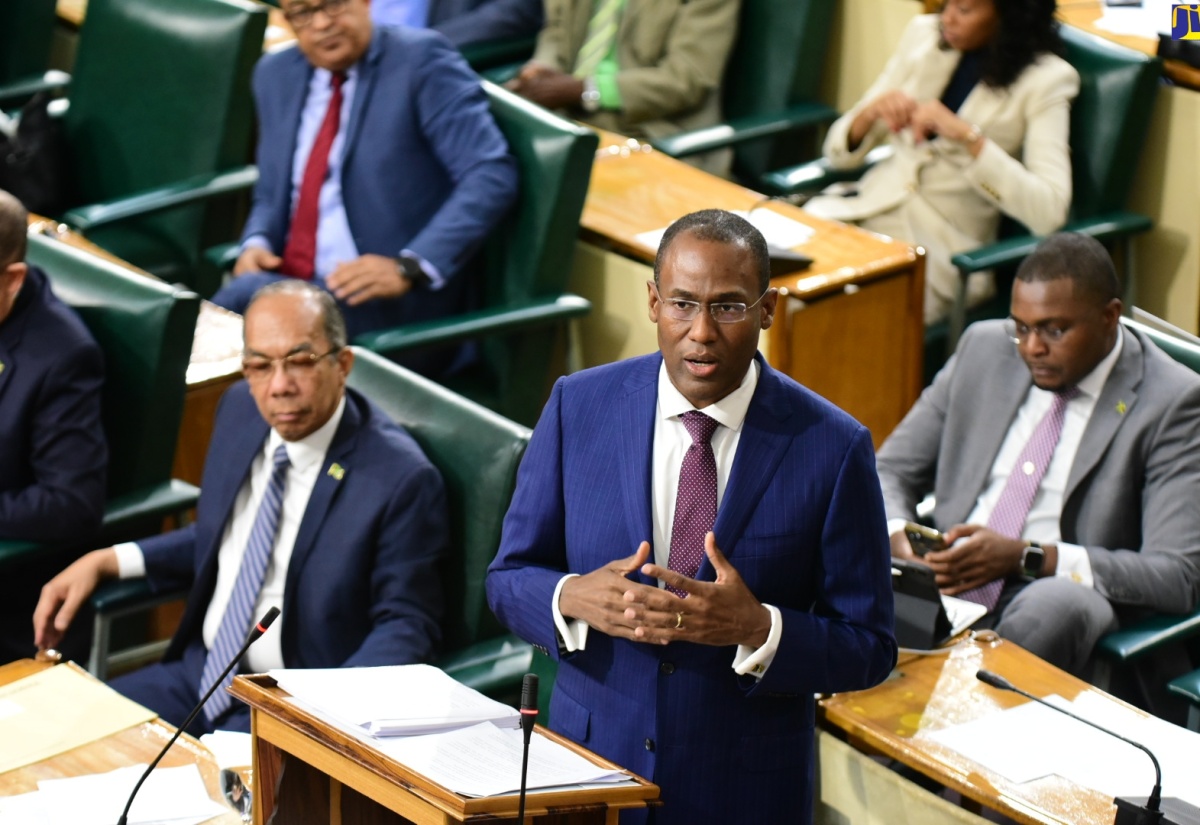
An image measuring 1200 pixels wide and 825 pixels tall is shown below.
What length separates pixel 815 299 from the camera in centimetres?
409

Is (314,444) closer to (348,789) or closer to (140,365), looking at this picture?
(140,365)

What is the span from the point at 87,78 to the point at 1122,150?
2767 millimetres

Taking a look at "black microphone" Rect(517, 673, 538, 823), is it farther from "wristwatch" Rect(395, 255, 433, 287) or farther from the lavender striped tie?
"wristwatch" Rect(395, 255, 433, 287)

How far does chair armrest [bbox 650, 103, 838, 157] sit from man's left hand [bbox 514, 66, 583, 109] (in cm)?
34

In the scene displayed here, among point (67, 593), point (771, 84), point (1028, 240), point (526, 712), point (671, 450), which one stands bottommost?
point (67, 593)

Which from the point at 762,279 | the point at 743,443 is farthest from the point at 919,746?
the point at 762,279

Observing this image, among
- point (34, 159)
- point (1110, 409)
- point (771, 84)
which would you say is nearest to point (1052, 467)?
point (1110, 409)

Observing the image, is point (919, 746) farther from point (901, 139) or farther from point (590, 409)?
point (901, 139)

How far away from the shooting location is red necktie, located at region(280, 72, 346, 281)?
14.4 feet

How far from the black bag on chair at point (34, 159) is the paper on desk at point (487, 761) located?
3407 millimetres

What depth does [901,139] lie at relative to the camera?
185 inches

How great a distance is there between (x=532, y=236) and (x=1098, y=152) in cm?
144

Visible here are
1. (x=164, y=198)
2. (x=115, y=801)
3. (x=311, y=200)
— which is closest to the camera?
(x=115, y=801)

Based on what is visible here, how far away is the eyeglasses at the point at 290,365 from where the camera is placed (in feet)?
10.1
